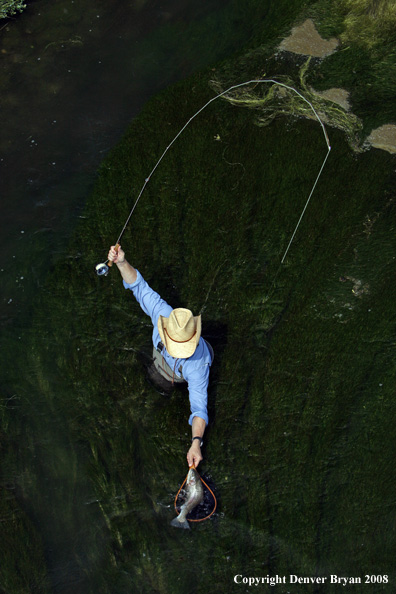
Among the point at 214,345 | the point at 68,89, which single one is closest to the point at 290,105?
the point at 68,89

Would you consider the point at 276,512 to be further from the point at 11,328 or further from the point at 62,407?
the point at 11,328

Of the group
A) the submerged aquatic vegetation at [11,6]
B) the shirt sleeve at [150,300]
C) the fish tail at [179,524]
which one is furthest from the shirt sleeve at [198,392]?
the submerged aquatic vegetation at [11,6]

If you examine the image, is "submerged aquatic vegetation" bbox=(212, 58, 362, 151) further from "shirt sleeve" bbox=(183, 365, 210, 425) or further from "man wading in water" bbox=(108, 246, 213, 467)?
"shirt sleeve" bbox=(183, 365, 210, 425)

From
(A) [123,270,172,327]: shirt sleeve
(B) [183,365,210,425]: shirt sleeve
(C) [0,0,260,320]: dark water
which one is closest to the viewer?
(B) [183,365,210,425]: shirt sleeve

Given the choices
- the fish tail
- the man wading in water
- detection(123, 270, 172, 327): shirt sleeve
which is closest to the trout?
the fish tail

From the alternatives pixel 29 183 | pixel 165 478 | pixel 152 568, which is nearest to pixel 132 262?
pixel 29 183

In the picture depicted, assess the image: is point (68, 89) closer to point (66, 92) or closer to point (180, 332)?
point (66, 92)
